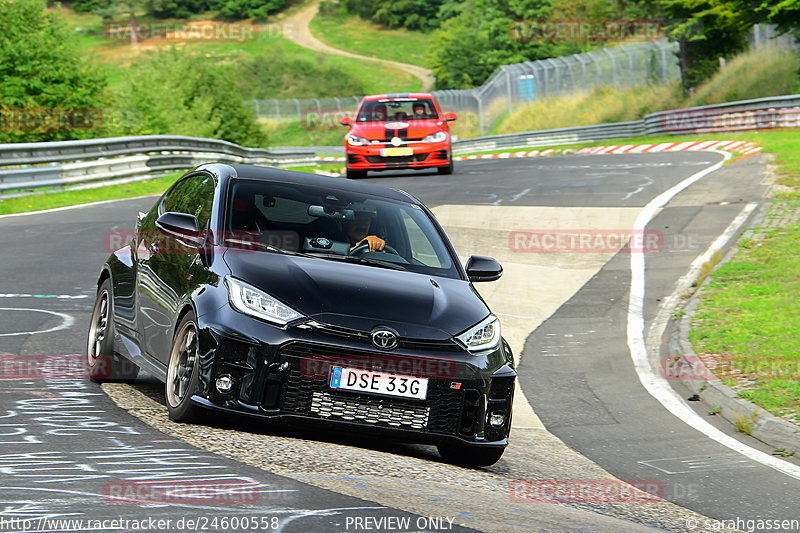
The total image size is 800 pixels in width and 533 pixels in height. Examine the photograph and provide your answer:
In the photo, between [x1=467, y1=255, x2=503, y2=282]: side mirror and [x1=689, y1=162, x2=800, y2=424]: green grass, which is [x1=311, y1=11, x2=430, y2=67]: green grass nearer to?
[x1=689, y1=162, x2=800, y2=424]: green grass

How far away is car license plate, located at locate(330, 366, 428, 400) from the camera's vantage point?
633 centimetres

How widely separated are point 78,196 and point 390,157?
660 cm

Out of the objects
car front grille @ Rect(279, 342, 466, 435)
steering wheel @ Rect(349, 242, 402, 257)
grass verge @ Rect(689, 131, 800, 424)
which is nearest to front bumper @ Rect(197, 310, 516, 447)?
car front grille @ Rect(279, 342, 466, 435)

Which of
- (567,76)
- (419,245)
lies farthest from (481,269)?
(567,76)

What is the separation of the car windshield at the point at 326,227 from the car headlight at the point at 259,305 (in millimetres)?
711

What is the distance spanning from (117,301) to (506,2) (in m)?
96.3

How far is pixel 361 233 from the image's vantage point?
768cm

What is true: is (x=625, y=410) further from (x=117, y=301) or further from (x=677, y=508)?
(x=117, y=301)

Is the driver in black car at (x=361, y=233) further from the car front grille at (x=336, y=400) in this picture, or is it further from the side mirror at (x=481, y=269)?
the car front grille at (x=336, y=400)

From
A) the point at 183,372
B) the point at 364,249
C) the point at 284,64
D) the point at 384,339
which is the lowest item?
the point at 284,64

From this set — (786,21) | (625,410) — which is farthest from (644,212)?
(786,21)

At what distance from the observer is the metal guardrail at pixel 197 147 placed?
22453 millimetres

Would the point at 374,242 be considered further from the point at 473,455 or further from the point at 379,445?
the point at 473,455

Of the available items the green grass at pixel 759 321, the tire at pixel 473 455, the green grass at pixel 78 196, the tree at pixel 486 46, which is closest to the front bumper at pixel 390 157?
the green grass at pixel 78 196
